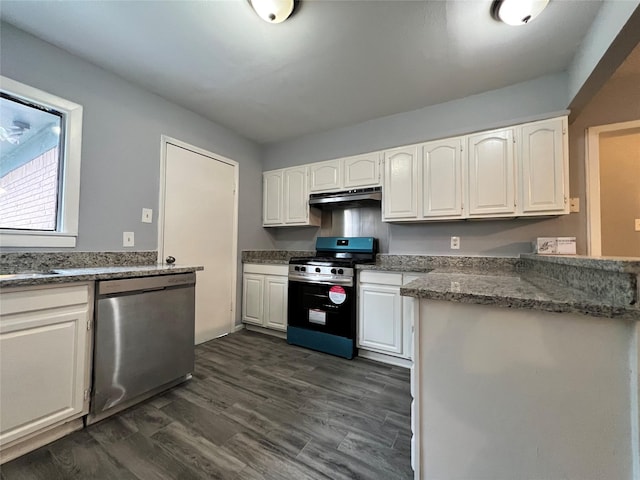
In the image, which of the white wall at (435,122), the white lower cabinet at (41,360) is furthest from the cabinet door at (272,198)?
the white lower cabinet at (41,360)

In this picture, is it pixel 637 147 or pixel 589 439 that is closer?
pixel 589 439

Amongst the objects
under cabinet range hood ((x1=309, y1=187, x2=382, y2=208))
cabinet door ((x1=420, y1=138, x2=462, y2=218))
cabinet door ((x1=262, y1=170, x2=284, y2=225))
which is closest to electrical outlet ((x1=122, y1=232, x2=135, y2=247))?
cabinet door ((x1=262, y1=170, x2=284, y2=225))

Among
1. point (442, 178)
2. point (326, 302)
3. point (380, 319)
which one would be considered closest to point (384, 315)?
point (380, 319)

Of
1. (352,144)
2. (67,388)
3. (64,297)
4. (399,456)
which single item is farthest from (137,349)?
(352,144)

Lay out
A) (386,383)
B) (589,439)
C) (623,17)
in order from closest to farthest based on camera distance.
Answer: (589,439), (623,17), (386,383)

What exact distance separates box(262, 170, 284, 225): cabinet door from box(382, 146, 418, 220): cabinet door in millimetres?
1432

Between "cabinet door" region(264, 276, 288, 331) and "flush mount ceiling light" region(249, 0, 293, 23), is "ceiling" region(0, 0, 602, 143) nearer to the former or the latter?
"flush mount ceiling light" region(249, 0, 293, 23)

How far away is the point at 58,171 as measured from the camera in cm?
185

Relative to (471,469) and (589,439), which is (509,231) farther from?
(471,469)

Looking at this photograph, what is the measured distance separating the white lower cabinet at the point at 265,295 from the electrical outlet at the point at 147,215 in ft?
4.01

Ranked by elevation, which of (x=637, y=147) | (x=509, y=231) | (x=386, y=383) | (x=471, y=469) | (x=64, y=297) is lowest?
(x=386, y=383)

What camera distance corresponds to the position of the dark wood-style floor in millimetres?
1200

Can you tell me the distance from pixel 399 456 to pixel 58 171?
287 cm

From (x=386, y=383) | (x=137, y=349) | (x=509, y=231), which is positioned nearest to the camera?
(x=137, y=349)
